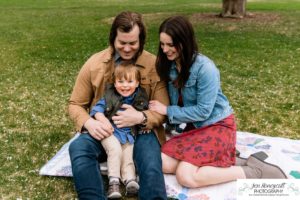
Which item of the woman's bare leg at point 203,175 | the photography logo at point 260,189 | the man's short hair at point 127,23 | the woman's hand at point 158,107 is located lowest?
the woman's bare leg at point 203,175

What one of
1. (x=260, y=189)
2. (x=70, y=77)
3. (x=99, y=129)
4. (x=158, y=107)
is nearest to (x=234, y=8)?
(x=70, y=77)

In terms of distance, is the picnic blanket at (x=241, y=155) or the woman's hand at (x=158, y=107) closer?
the picnic blanket at (x=241, y=155)

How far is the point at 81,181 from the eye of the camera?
15.8 ft

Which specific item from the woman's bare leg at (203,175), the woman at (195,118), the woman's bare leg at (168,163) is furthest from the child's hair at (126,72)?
the woman's bare leg at (203,175)

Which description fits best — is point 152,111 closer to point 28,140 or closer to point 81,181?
point 81,181

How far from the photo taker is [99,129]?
213 inches

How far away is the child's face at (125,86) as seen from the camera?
18.3ft

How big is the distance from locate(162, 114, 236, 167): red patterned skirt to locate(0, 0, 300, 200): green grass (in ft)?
4.52

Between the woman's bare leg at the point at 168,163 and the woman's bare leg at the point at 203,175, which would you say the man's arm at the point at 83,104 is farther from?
the woman's bare leg at the point at 203,175

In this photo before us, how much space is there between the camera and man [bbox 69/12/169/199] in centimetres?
485

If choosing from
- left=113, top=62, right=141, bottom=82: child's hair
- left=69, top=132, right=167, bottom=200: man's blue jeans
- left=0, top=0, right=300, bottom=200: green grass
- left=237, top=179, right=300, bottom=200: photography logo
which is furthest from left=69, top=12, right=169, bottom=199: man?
left=237, top=179, right=300, bottom=200: photography logo

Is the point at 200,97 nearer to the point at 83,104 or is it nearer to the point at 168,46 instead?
the point at 168,46

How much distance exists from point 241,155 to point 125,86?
6.37ft

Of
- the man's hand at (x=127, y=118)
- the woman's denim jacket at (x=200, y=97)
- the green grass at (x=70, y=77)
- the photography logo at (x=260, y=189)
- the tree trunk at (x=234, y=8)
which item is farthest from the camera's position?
the tree trunk at (x=234, y=8)
